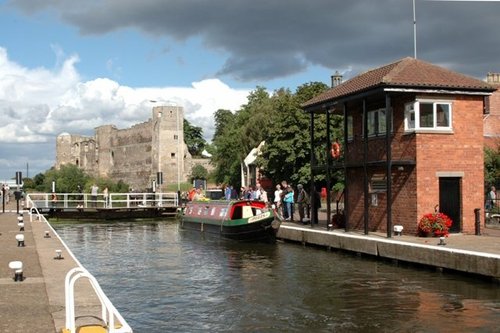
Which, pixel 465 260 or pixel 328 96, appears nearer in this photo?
pixel 465 260

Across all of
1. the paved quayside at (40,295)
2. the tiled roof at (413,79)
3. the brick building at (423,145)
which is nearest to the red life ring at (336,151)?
the tiled roof at (413,79)

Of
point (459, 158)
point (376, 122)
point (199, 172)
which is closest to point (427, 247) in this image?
point (459, 158)

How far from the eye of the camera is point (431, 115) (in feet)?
71.9

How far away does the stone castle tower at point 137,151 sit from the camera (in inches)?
3878

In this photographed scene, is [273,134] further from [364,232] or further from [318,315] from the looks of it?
[318,315]

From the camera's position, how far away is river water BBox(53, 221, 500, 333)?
12.1 metres

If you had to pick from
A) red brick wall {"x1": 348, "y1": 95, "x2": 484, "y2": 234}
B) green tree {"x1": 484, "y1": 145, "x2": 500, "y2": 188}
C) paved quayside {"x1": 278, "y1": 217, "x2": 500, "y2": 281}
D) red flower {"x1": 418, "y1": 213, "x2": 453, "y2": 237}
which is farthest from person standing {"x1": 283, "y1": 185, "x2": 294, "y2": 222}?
green tree {"x1": 484, "y1": 145, "x2": 500, "y2": 188}

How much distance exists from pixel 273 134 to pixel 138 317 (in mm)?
37621

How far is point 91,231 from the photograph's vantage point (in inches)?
1394

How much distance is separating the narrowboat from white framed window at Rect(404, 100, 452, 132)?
707 centimetres

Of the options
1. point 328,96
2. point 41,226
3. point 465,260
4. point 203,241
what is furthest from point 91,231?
point 465,260

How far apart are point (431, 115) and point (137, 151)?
88386 mm

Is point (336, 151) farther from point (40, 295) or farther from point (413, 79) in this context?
point (40, 295)

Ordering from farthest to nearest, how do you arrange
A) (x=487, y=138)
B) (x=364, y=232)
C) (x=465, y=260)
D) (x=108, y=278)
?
(x=487, y=138) < (x=364, y=232) < (x=108, y=278) < (x=465, y=260)
